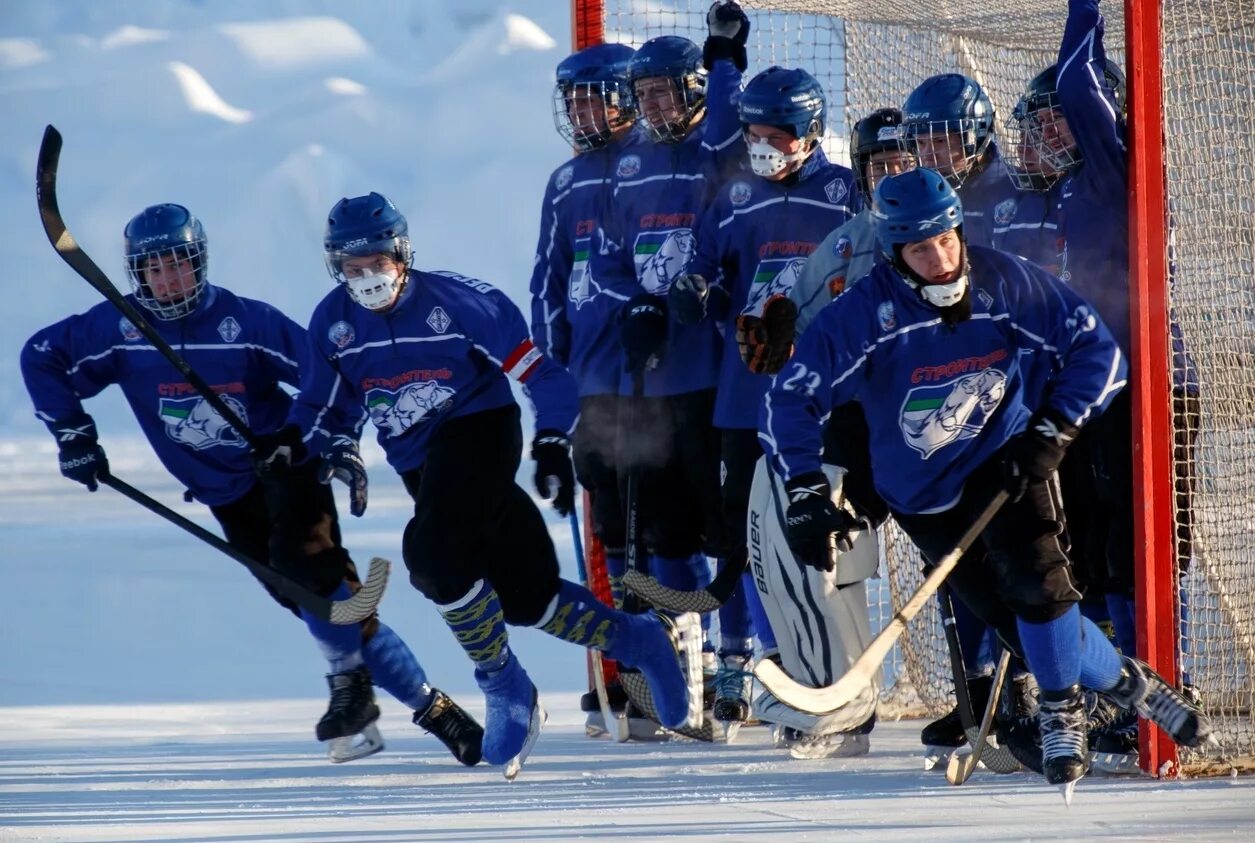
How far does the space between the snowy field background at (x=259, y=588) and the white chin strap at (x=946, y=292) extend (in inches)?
35.4

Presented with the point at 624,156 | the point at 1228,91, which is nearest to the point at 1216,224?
the point at 1228,91

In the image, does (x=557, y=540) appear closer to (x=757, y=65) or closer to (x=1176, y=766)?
(x=757, y=65)

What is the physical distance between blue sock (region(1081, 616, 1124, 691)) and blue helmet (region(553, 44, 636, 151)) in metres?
1.79

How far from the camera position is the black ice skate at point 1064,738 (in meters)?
3.23

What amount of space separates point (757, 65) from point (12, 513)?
20.7 ft

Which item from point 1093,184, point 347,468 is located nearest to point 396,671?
point 347,468

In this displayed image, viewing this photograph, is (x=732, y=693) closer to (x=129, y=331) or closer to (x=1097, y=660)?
(x=1097, y=660)

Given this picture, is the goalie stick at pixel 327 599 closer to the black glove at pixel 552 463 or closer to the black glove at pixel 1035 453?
the black glove at pixel 552 463

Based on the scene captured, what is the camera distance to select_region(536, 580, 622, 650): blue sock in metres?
3.97

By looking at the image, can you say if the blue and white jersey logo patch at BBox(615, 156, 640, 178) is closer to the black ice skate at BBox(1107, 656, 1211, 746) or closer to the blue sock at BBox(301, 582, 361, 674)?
the blue sock at BBox(301, 582, 361, 674)

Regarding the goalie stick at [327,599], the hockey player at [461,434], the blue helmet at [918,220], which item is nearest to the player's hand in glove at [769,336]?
the hockey player at [461,434]

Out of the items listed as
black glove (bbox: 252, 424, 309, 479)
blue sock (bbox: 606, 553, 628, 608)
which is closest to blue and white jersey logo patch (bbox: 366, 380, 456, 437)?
black glove (bbox: 252, 424, 309, 479)

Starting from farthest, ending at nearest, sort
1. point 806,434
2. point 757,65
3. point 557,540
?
point 557,540 < point 757,65 < point 806,434

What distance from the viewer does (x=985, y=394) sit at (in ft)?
10.7
